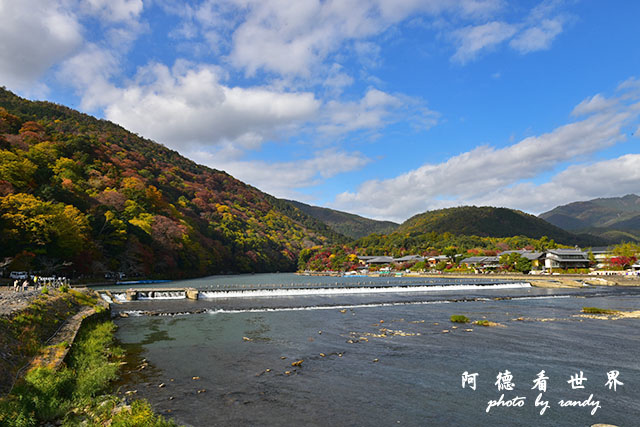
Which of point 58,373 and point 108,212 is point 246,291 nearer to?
point 108,212

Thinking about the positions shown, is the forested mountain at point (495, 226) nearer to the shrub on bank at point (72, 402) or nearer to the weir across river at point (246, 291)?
the weir across river at point (246, 291)

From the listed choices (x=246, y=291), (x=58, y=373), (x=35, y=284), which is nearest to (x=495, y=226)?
(x=246, y=291)

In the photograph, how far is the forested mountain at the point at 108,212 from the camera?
4425 centimetres

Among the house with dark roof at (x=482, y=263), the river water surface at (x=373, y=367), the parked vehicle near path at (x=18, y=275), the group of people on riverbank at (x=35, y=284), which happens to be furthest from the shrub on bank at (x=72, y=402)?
the house with dark roof at (x=482, y=263)

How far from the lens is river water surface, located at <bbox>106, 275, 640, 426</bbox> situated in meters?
11.1

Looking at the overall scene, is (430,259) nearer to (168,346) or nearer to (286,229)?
(286,229)

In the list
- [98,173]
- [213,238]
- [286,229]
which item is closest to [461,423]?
[98,173]

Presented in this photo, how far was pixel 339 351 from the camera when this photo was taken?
60.6 ft

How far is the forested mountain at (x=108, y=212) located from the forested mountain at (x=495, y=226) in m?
76.7

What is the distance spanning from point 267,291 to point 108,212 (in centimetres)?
3293

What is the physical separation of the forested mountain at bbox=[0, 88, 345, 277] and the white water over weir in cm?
1295

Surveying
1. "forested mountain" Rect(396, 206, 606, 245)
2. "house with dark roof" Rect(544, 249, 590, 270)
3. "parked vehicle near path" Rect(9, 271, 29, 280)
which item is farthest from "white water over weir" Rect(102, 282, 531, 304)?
"forested mountain" Rect(396, 206, 606, 245)

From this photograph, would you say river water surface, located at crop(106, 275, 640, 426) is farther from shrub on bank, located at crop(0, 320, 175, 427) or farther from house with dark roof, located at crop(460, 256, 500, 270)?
house with dark roof, located at crop(460, 256, 500, 270)

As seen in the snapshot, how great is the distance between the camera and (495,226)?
180000mm
